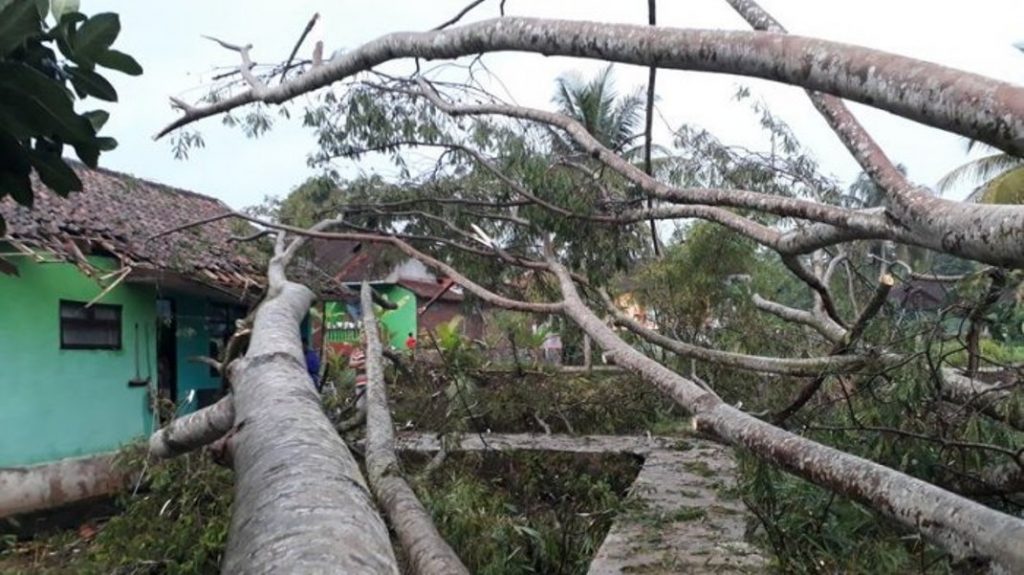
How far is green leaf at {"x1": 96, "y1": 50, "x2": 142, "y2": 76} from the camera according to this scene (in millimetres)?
1721

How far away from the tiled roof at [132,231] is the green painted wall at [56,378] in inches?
16.6

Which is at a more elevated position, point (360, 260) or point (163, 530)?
point (360, 260)

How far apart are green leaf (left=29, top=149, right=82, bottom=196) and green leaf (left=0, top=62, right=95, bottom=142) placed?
92 mm

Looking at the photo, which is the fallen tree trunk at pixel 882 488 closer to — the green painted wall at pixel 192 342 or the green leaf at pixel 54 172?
the green leaf at pixel 54 172

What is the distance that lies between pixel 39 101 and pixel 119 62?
29 centimetres

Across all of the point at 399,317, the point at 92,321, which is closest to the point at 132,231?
the point at 92,321

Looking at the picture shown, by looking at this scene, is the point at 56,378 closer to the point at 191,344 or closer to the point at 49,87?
the point at 191,344

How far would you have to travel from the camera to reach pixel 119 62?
177cm

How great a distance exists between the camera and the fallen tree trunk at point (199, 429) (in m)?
2.02

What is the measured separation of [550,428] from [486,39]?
373 inches

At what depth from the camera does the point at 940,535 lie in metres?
2.13

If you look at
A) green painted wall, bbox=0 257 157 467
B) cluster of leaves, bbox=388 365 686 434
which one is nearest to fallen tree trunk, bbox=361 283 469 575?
green painted wall, bbox=0 257 157 467

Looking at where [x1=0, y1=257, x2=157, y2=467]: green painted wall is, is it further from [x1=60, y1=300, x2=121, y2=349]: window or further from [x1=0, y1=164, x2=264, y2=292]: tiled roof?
[x1=0, y1=164, x2=264, y2=292]: tiled roof

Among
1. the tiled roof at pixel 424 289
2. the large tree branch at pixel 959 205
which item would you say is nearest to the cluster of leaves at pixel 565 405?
the large tree branch at pixel 959 205
